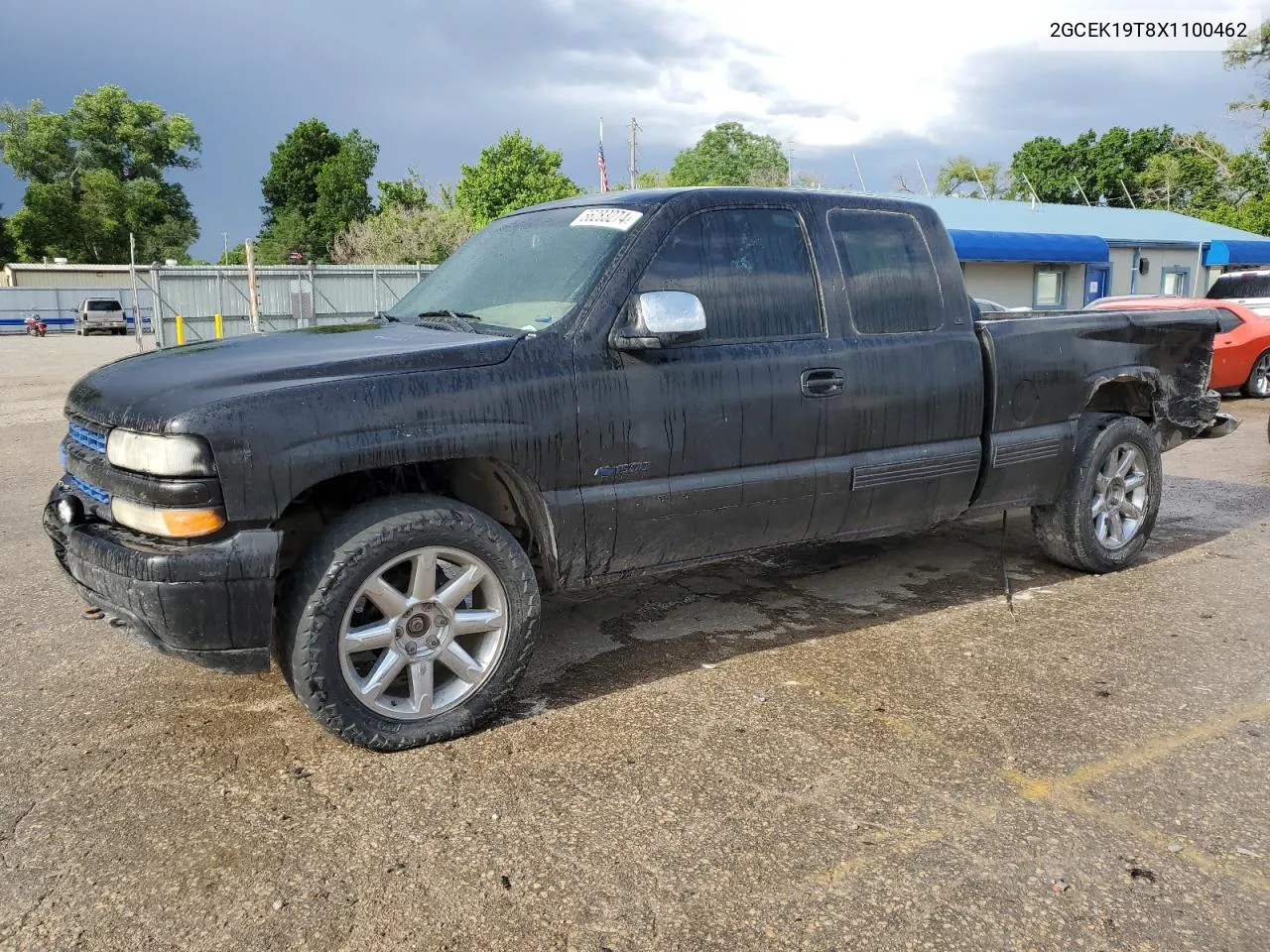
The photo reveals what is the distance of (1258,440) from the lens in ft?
32.9

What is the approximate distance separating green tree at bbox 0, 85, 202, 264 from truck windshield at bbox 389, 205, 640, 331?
73.4 m

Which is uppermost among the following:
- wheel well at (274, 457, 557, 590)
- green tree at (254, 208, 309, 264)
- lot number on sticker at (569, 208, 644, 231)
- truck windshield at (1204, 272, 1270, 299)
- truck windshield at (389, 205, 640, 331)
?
green tree at (254, 208, 309, 264)

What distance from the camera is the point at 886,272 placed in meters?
4.29

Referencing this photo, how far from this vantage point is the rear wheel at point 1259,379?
13328 mm

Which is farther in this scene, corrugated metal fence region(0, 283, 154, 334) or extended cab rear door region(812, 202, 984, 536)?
corrugated metal fence region(0, 283, 154, 334)

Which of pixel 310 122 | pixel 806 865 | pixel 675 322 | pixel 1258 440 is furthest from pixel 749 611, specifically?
pixel 310 122

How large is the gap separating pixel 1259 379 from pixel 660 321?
13.1 metres

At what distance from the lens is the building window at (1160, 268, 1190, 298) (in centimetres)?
3066

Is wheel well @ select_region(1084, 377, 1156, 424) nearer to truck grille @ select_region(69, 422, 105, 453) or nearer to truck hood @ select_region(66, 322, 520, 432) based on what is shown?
truck hood @ select_region(66, 322, 520, 432)

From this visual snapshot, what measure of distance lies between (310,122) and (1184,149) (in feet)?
191

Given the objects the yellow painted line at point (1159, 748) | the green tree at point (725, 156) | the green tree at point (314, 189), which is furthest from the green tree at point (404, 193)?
the yellow painted line at point (1159, 748)

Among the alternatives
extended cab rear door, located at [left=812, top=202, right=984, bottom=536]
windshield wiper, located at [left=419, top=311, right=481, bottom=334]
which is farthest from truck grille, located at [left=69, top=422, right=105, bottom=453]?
extended cab rear door, located at [left=812, top=202, right=984, bottom=536]

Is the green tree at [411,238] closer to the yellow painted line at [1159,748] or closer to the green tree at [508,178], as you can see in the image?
the green tree at [508,178]

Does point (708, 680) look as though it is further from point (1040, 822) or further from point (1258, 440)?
point (1258, 440)
